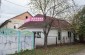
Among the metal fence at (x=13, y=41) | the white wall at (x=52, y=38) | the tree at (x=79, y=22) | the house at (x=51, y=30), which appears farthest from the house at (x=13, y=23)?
the metal fence at (x=13, y=41)

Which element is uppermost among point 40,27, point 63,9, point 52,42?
point 63,9

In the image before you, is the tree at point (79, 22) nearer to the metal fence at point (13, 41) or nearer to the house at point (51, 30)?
the house at point (51, 30)

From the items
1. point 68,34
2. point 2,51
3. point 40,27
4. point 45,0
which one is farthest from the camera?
point 68,34

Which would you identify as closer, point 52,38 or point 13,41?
point 13,41

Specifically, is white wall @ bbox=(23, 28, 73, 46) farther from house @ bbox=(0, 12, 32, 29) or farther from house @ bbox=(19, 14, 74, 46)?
house @ bbox=(0, 12, 32, 29)

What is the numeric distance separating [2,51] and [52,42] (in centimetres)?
1769

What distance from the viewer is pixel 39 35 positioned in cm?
3444

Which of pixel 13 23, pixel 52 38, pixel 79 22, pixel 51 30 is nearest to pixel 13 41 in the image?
pixel 52 38

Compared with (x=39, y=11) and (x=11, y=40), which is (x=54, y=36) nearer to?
(x=39, y=11)

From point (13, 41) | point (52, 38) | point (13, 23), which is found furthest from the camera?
point (13, 23)

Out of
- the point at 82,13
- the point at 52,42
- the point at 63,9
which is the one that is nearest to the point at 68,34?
the point at 82,13

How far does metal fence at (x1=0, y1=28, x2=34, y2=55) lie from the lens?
1891cm

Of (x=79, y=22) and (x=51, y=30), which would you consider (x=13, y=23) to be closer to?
(x=51, y=30)

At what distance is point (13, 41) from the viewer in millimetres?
20531
